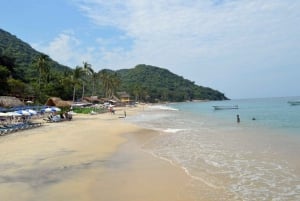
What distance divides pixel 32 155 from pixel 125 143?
6209 mm

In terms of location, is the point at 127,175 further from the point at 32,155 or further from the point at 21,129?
the point at 21,129

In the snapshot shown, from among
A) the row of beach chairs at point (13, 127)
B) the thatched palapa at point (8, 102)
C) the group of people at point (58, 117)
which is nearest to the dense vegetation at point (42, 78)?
the thatched palapa at point (8, 102)

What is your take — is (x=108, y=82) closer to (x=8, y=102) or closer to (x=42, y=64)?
(x=42, y=64)

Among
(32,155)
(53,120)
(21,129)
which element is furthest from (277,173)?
(53,120)

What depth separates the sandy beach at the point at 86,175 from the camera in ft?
28.3

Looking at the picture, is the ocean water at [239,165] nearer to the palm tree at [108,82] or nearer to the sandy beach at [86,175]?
the sandy beach at [86,175]

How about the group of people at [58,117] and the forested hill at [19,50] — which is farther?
the forested hill at [19,50]

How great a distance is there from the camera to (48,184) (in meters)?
9.55

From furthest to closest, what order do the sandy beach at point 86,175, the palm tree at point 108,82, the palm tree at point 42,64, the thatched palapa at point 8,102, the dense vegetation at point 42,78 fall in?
1. the palm tree at point 108,82
2. the palm tree at point 42,64
3. the dense vegetation at point 42,78
4. the thatched palapa at point 8,102
5. the sandy beach at point 86,175

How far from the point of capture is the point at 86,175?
35.4ft

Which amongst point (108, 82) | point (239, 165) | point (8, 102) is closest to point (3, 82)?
point (8, 102)

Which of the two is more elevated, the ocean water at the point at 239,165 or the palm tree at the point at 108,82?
the palm tree at the point at 108,82

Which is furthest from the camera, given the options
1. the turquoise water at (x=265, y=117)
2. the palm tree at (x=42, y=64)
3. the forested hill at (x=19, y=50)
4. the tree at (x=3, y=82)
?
the forested hill at (x=19, y=50)

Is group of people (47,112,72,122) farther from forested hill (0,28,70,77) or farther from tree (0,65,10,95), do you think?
forested hill (0,28,70,77)
